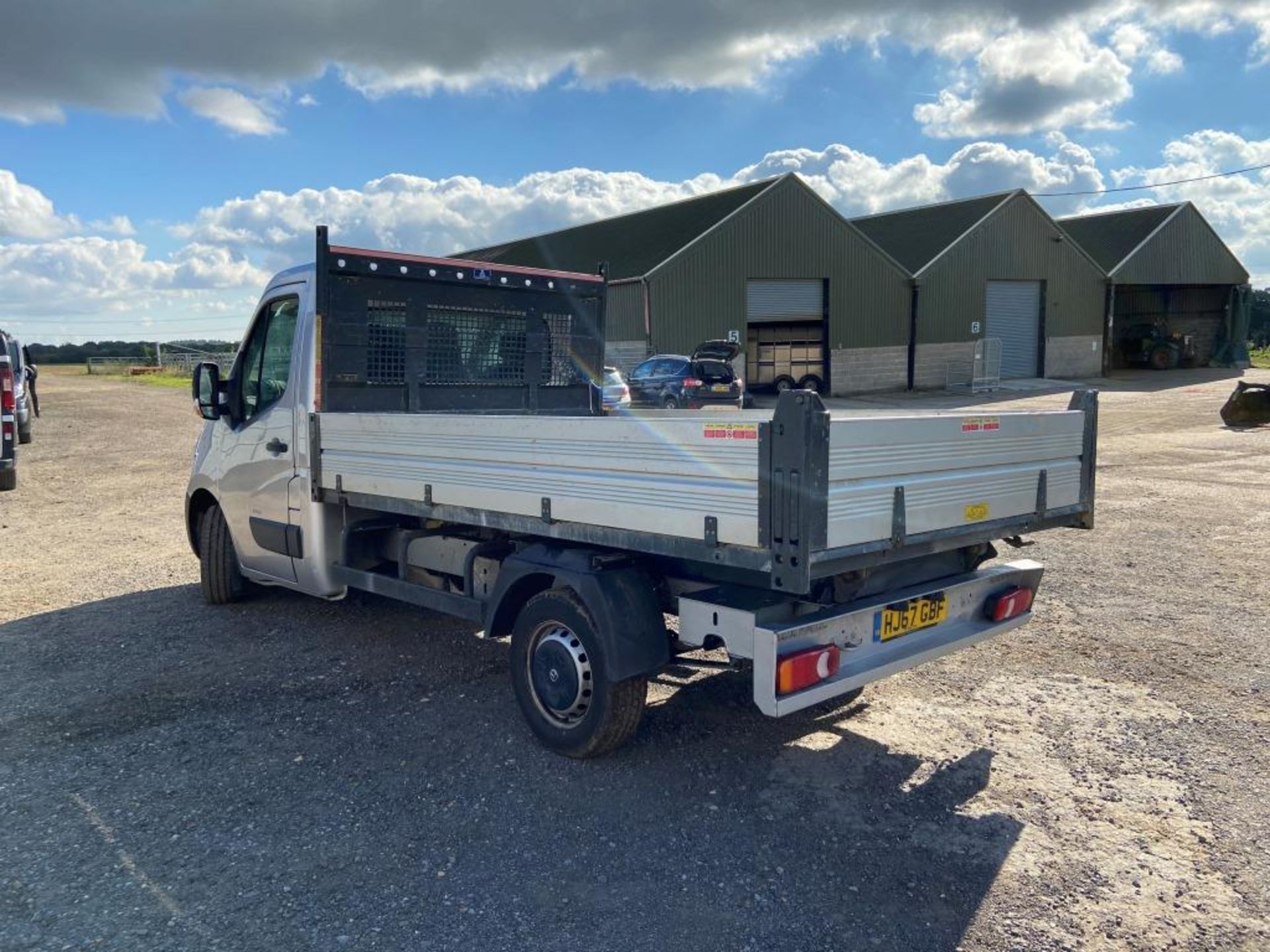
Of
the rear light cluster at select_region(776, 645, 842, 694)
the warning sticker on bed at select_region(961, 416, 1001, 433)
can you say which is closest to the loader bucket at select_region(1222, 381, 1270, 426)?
the warning sticker on bed at select_region(961, 416, 1001, 433)

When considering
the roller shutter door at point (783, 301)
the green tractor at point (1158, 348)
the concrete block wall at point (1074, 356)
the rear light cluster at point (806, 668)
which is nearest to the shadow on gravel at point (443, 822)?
the rear light cluster at point (806, 668)

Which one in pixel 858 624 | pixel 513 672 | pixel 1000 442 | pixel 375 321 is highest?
pixel 375 321

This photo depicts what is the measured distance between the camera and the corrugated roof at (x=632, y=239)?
3097 centimetres

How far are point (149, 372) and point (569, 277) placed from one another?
53928 millimetres

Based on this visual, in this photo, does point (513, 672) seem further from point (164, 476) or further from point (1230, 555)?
point (164, 476)

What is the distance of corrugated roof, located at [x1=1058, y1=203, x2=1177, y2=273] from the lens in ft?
136

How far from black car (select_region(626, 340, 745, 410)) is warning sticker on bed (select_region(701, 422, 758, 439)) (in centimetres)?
1899

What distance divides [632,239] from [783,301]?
6.30 m

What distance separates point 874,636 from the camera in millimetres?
4004

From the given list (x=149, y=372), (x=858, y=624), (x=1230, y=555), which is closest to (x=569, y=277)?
(x=858, y=624)

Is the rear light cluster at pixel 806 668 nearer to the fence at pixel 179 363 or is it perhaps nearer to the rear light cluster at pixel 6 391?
the rear light cluster at pixel 6 391

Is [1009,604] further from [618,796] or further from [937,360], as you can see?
[937,360]

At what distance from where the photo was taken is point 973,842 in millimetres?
3555

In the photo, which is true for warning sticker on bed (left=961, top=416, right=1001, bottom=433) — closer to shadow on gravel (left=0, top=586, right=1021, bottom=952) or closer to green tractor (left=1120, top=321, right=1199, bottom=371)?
shadow on gravel (left=0, top=586, right=1021, bottom=952)
